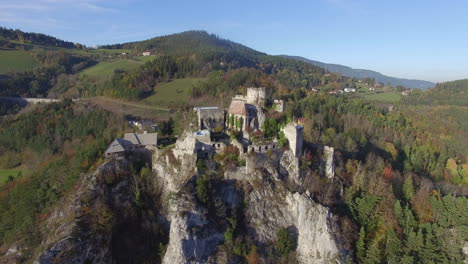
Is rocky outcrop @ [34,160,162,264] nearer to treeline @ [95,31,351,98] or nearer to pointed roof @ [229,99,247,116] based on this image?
pointed roof @ [229,99,247,116]

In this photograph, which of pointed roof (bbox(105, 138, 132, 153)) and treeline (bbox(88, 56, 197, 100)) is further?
treeline (bbox(88, 56, 197, 100))

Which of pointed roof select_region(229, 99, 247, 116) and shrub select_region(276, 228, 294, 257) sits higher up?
pointed roof select_region(229, 99, 247, 116)

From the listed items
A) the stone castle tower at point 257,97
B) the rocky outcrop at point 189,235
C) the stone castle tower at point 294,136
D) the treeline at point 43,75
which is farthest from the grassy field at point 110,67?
the rocky outcrop at point 189,235

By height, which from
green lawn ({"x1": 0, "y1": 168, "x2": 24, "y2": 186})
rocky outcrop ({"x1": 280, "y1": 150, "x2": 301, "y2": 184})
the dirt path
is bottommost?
green lawn ({"x1": 0, "y1": 168, "x2": 24, "y2": 186})

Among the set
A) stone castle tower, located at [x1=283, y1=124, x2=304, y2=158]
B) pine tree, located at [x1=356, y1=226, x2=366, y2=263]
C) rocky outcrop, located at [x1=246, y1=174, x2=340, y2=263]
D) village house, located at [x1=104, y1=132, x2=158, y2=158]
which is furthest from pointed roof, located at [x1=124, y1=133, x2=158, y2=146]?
pine tree, located at [x1=356, y1=226, x2=366, y2=263]

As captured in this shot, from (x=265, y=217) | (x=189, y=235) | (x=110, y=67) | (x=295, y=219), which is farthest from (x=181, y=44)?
(x=189, y=235)

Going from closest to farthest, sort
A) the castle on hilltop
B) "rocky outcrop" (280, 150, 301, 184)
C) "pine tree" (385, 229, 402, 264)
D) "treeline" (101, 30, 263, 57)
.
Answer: "pine tree" (385, 229, 402, 264) < the castle on hilltop < "rocky outcrop" (280, 150, 301, 184) < "treeline" (101, 30, 263, 57)

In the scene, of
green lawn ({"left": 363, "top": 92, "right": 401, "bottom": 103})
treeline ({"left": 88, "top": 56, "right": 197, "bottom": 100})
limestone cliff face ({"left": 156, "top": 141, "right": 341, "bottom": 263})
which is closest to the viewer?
limestone cliff face ({"left": 156, "top": 141, "right": 341, "bottom": 263})

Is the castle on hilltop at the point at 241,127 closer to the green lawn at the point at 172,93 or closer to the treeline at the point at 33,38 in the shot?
the green lawn at the point at 172,93
